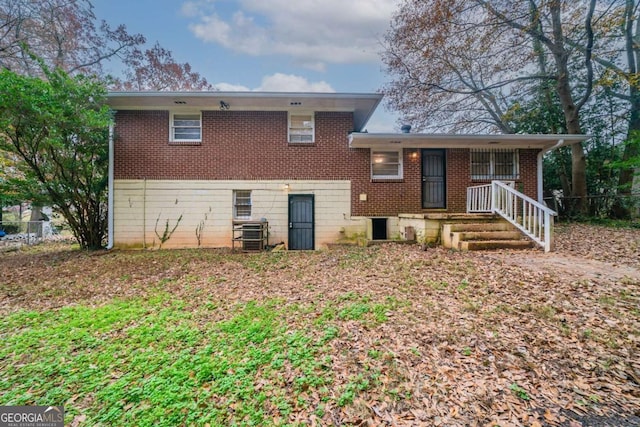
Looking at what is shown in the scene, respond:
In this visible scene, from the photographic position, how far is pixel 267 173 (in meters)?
8.89

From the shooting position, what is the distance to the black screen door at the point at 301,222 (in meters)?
8.91

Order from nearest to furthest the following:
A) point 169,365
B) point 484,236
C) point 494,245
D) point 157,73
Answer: point 169,365, point 494,245, point 484,236, point 157,73

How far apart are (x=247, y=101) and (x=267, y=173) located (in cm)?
236

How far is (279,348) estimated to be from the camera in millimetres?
2805

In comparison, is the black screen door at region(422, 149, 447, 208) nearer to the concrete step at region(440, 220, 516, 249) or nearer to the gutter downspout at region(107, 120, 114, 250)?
the concrete step at region(440, 220, 516, 249)

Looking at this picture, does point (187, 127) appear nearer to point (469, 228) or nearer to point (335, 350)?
point (335, 350)

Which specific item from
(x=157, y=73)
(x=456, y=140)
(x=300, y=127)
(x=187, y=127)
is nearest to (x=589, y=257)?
(x=456, y=140)

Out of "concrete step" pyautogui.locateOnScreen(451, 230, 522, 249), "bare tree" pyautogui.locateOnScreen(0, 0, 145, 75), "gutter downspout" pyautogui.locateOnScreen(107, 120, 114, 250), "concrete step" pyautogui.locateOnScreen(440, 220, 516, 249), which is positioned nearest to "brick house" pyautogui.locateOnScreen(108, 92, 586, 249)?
"gutter downspout" pyautogui.locateOnScreen(107, 120, 114, 250)

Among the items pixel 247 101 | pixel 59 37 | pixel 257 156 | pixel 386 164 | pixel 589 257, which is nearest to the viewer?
pixel 589 257

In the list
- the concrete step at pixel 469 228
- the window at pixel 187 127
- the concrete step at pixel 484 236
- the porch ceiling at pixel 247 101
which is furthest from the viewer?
the window at pixel 187 127

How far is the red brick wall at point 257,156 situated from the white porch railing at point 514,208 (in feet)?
6.04

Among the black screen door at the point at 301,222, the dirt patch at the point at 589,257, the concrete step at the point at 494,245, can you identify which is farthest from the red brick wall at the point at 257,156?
the dirt patch at the point at 589,257

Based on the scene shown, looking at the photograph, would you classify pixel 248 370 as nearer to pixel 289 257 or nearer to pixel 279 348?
pixel 279 348

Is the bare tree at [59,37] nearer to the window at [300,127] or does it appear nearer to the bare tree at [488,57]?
the window at [300,127]
